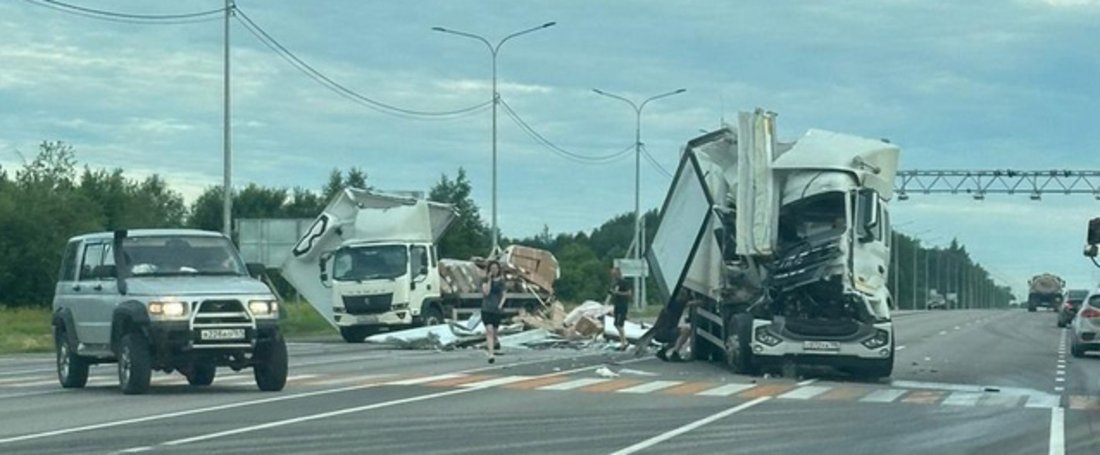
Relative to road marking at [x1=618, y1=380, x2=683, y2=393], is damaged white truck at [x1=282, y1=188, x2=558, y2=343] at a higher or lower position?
higher

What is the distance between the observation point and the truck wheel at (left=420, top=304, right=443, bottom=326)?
47.8 m

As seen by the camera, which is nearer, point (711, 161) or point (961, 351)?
point (711, 161)

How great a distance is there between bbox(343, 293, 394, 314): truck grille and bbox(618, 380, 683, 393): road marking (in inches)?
797

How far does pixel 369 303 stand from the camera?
4731 centimetres

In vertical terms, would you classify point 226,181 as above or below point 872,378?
above

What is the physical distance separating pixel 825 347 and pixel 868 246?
5.28ft

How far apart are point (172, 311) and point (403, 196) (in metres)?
26.9

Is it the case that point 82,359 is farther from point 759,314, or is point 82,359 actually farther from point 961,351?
point 961,351

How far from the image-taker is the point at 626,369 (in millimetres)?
31094

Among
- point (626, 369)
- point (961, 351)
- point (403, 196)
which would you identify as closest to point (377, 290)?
point (403, 196)

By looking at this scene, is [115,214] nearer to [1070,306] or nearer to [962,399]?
[1070,306]

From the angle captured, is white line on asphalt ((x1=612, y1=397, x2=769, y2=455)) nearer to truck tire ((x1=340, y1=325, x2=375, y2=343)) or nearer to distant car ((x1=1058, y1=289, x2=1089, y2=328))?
truck tire ((x1=340, y1=325, x2=375, y2=343))

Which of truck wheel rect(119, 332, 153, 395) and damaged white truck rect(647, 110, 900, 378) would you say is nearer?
truck wheel rect(119, 332, 153, 395)

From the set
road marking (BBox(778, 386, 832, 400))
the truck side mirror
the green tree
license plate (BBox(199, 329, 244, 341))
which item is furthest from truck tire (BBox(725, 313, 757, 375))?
the green tree
